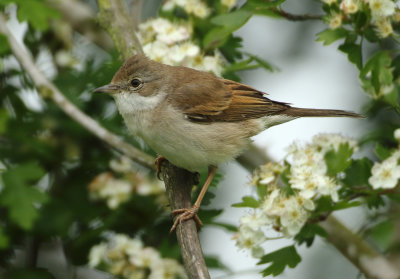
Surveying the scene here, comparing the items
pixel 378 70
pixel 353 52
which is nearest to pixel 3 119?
pixel 353 52

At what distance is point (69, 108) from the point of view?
4141 millimetres

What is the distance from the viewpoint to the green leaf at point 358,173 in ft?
10.7

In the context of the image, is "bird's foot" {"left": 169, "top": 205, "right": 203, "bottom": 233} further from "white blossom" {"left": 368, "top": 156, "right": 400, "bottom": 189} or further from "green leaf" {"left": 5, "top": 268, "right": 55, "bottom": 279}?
"green leaf" {"left": 5, "top": 268, "right": 55, "bottom": 279}

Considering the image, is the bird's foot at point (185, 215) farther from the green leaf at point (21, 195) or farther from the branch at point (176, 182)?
the green leaf at point (21, 195)

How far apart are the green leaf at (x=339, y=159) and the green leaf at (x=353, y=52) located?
54cm

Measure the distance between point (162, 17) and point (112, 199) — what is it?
1.51 meters

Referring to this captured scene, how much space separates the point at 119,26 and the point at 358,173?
2.22 m

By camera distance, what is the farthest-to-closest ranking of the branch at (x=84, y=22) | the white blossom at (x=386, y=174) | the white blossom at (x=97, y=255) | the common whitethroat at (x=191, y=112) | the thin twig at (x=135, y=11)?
1. the branch at (x=84, y=22)
2. the thin twig at (x=135, y=11)
3. the white blossom at (x=97, y=255)
4. the common whitethroat at (x=191, y=112)
5. the white blossom at (x=386, y=174)

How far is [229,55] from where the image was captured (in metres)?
4.34

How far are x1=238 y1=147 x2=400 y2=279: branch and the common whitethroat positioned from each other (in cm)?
87

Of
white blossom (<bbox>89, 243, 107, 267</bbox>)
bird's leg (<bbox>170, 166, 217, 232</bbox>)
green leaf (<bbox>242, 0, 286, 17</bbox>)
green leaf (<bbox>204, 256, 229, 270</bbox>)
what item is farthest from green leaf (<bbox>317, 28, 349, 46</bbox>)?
white blossom (<bbox>89, 243, 107, 267</bbox>)

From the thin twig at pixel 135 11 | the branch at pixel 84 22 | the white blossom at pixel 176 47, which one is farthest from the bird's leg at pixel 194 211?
the branch at pixel 84 22

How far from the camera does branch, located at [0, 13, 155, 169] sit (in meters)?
4.00

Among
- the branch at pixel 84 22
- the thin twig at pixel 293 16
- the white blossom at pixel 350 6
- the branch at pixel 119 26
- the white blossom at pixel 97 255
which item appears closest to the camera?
the white blossom at pixel 350 6
